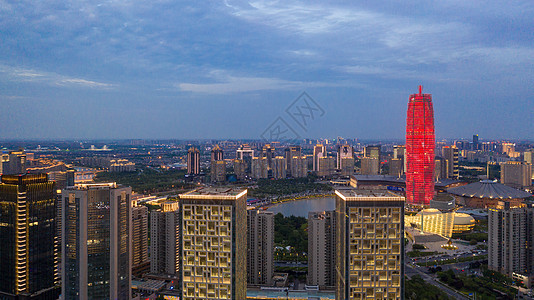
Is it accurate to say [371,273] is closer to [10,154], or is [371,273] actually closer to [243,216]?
[243,216]

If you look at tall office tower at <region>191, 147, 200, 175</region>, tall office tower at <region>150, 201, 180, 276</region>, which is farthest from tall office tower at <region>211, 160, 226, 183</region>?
tall office tower at <region>150, 201, 180, 276</region>

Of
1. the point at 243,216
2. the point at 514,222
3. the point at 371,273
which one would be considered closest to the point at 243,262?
the point at 243,216

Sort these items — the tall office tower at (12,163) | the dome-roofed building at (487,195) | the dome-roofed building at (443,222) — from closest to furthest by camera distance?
the dome-roofed building at (443,222) < the dome-roofed building at (487,195) < the tall office tower at (12,163)

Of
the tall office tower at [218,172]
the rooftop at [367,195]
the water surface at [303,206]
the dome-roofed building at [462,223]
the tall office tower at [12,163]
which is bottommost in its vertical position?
the water surface at [303,206]

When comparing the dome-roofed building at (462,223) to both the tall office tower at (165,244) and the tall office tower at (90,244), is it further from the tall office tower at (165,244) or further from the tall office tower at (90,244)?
the tall office tower at (90,244)

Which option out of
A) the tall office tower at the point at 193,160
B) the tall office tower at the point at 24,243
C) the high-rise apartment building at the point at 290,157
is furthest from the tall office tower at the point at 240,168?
the tall office tower at the point at 24,243

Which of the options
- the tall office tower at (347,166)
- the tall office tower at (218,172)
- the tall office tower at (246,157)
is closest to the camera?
the tall office tower at (218,172)
